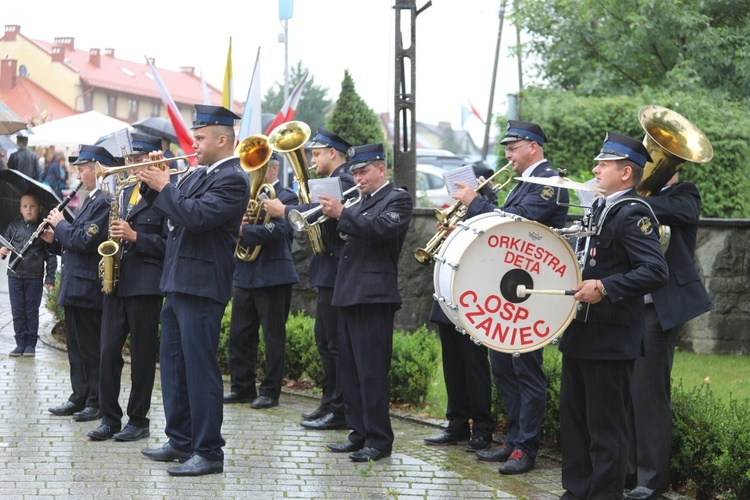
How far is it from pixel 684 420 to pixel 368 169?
2.56m

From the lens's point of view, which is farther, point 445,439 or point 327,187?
point 445,439

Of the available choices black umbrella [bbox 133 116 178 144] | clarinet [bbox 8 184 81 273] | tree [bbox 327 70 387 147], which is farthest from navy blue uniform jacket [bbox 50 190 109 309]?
black umbrella [bbox 133 116 178 144]

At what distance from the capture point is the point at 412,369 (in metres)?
8.91

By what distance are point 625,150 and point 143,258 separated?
350cm

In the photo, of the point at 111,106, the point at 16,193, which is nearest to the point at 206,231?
the point at 16,193

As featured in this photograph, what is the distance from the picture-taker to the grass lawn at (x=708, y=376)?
8969 millimetres

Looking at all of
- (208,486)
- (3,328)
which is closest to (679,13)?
(3,328)

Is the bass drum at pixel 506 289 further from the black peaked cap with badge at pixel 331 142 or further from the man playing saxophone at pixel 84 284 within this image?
the man playing saxophone at pixel 84 284

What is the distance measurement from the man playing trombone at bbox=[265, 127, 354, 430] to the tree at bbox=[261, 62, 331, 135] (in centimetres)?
5560

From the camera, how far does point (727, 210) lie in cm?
1409

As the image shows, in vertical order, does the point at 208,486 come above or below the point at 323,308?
below

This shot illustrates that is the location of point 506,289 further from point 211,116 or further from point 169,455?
point 169,455

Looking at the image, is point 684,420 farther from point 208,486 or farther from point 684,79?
point 684,79

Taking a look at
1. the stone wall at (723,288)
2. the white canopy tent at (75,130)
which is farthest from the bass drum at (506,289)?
the white canopy tent at (75,130)
